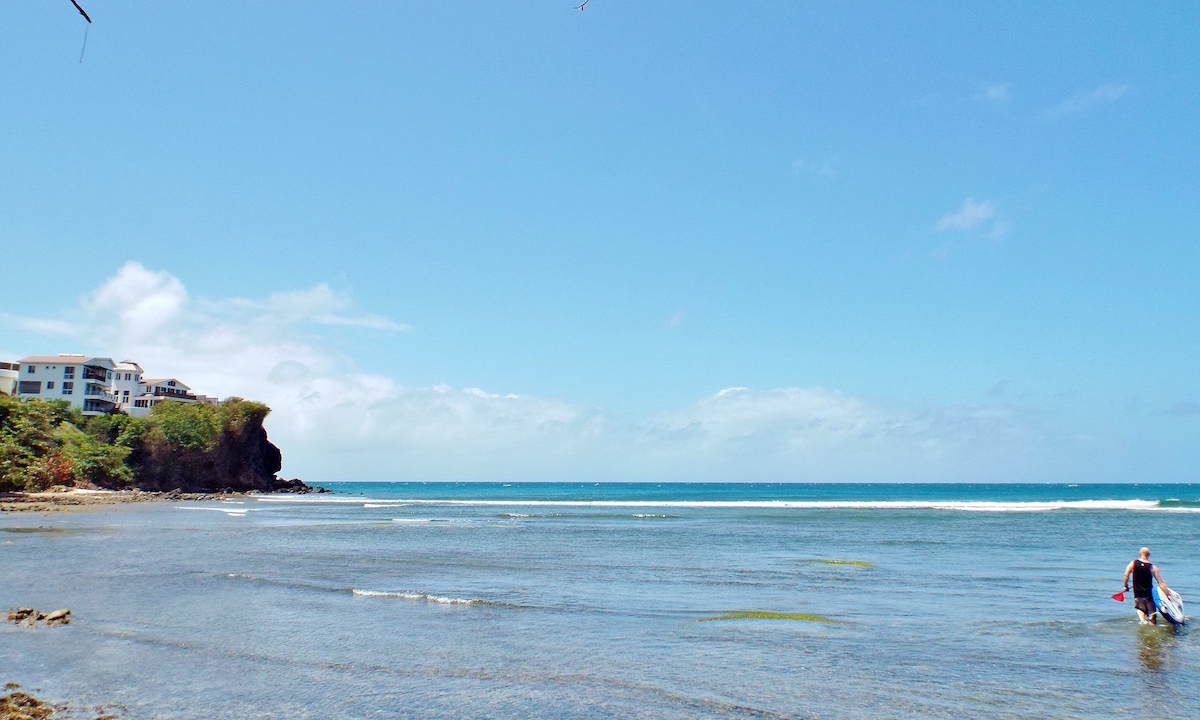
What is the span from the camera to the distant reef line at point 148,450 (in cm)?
7344

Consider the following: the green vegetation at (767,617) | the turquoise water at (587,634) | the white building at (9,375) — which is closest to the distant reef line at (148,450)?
the white building at (9,375)

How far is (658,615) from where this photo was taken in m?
19.8

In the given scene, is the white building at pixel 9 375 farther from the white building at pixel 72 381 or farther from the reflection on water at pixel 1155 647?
the reflection on water at pixel 1155 647

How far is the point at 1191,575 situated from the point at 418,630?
28.9m

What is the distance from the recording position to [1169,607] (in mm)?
18844

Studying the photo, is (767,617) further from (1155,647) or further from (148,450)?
(148,450)

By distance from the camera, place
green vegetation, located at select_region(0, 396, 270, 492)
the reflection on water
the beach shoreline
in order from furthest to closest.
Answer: green vegetation, located at select_region(0, 396, 270, 492) < the beach shoreline < the reflection on water

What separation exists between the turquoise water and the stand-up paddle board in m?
0.82

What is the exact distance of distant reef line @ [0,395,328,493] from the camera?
7344 centimetres

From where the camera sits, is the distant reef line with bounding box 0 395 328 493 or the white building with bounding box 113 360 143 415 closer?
the distant reef line with bounding box 0 395 328 493

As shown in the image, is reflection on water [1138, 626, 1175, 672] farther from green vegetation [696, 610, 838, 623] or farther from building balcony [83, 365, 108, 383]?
building balcony [83, 365, 108, 383]

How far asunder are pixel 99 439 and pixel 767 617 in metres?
126

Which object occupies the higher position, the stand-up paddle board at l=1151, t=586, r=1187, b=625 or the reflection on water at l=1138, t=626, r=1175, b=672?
the stand-up paddle board at l=1151, t=586, r=1187, b=625

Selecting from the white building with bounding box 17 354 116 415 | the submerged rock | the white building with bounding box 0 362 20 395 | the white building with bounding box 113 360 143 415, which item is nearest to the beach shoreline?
the white building with bounding box 0 362 20 395
